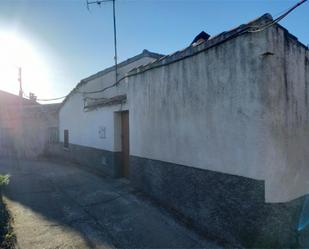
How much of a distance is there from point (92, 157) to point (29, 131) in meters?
9.49

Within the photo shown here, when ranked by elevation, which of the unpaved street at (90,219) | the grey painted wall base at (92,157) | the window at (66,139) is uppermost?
the window at (66,139)

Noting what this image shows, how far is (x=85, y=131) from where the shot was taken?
41.5ft

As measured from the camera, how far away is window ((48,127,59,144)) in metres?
18.0

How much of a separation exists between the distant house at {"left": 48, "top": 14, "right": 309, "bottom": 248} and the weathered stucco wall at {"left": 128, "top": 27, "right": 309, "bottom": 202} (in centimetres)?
2

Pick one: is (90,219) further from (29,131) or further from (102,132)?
(29,131)

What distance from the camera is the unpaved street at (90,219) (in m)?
4.65

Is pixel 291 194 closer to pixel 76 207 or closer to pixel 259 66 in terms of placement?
pixel 259 66

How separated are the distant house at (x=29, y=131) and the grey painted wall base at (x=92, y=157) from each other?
1.54m

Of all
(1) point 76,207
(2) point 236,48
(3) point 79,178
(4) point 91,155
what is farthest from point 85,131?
(2) point 236,48

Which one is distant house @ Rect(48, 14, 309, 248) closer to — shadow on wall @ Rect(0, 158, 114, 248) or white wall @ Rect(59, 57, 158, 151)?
shadow on wall @ Rect(0, 158, 114, 248)

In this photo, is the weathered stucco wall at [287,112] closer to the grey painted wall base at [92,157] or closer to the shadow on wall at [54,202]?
the shadow on wall at [54,202]

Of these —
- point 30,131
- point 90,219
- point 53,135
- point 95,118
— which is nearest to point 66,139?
point 53,135

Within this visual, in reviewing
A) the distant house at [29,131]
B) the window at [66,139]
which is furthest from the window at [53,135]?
the window at [66,139]

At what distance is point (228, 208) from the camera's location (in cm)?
440
